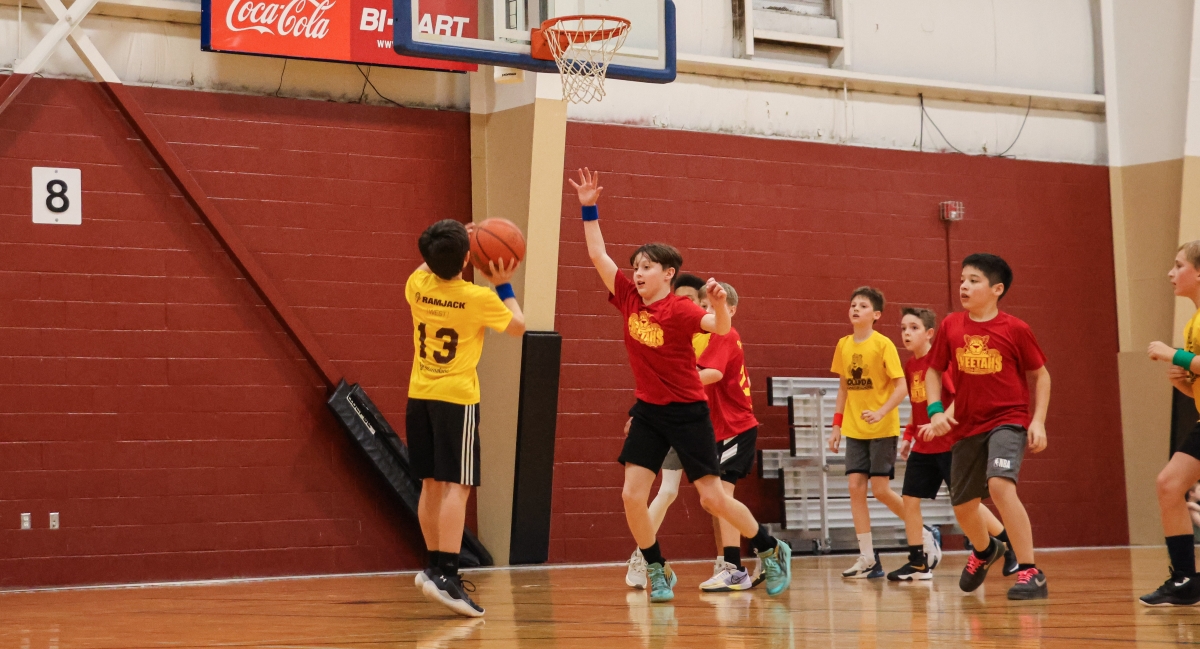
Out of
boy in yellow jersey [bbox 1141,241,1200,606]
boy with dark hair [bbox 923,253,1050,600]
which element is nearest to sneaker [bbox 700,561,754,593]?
boy with dark hair [bbox 923,253,1050,600]

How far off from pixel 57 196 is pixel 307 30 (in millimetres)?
1981

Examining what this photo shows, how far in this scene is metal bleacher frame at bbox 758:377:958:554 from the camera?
9711 mm

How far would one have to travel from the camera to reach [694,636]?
4.52m

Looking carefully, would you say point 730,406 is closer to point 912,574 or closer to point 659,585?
point 912,574

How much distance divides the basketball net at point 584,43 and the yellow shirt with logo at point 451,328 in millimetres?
2388

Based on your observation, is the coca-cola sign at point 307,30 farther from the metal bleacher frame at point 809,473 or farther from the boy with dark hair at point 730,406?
the metal bleacher frame at point 809,473

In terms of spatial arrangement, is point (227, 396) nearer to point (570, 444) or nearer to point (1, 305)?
point (1, 305)

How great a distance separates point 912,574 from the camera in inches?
284

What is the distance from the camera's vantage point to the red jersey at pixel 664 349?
239 inches

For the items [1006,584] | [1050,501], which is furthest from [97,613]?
[1050,501]

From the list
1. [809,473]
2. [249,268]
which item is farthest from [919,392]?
[249,268]

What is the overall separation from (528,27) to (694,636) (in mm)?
4309

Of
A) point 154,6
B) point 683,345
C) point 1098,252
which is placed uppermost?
point 154,6

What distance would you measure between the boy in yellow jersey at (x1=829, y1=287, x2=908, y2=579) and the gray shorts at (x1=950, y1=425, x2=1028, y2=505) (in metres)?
1.29
